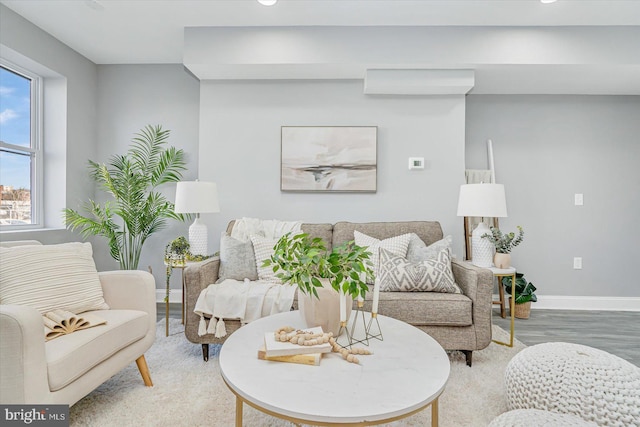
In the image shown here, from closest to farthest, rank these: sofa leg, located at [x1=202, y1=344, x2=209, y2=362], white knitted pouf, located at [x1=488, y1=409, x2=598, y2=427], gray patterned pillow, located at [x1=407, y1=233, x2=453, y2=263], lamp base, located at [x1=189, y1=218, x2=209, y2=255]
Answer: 1. white knitted pouf, located at [x1=488, y1=409, x2=598, y2=427]
2. sofa leg, located at [x1=202, y1=344, x2=209, y2=362]
3. gray patterned pillow, located at [x1=407, y1=233, x2=453, y2=263]
4. lamp base, located at [x1=189, y1=218, x2=209, y2=255]

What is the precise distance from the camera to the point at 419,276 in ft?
7.27

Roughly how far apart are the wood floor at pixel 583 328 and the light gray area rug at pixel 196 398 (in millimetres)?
756

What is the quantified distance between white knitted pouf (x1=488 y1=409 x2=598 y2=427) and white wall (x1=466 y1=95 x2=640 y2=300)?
103 inches

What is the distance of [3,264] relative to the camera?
1.54m

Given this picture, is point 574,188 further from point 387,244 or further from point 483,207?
point 387,244

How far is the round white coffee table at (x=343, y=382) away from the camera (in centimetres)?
94

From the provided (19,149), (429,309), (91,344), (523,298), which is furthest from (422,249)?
(19,149)

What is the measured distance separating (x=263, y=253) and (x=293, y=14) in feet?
6.17

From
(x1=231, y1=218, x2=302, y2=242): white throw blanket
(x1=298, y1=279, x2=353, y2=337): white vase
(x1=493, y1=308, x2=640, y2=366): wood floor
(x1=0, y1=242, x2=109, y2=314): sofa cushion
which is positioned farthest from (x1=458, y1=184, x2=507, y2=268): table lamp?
(x1=0, y1=242, x2=109, y2=314): sofa cushion

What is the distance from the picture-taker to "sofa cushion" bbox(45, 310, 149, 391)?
1.31 metres

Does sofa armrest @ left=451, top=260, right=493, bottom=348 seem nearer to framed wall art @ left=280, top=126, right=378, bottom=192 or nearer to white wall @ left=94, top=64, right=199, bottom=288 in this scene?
framed wall art @ left=280, top=126, right=378, bottom=192

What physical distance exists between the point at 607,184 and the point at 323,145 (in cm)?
299

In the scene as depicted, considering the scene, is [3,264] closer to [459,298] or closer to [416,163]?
[459,298]

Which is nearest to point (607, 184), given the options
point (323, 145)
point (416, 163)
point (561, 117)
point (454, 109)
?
point (561, 117)
